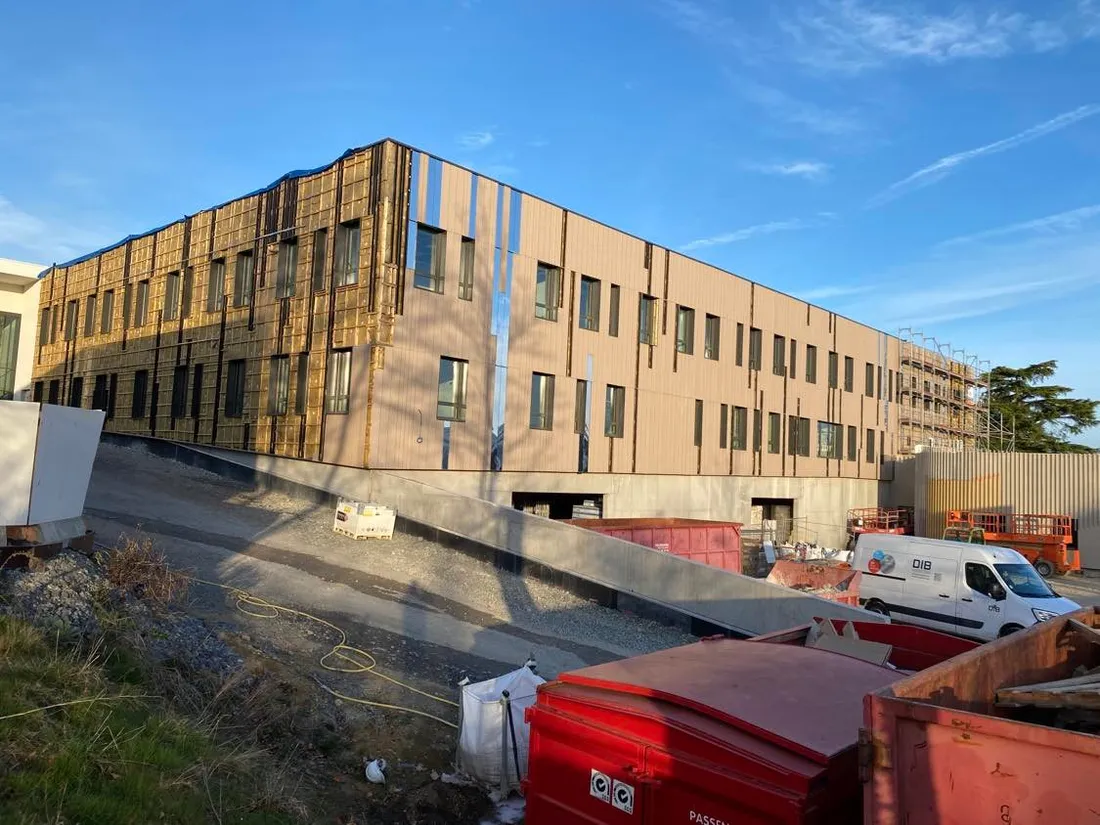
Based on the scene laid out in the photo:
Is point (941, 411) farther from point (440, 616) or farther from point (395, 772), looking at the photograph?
point (395, 772)

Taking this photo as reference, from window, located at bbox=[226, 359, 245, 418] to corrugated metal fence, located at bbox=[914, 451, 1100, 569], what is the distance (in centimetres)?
3227

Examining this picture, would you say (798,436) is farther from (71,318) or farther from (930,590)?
(71,318)

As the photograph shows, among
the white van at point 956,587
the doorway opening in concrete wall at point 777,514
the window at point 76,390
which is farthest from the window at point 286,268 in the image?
the doorway opening in concrete wall at point 777,514

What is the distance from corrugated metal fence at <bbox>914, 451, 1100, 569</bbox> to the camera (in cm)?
3288

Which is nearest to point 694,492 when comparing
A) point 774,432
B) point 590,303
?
point 774,432

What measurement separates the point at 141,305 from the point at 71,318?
715 centimetres

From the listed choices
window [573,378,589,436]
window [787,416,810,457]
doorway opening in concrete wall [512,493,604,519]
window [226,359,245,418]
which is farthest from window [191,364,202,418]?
window [787,416,810,457]

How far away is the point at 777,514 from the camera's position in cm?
3694

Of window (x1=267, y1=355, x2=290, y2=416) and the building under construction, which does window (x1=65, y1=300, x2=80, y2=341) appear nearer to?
the building under construction

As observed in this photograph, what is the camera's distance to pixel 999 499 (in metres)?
35.6

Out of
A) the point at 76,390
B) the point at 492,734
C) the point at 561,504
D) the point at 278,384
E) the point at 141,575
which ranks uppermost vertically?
the point at 76,390

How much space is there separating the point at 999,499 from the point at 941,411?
15.1m

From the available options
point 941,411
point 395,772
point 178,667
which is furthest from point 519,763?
point 941,411

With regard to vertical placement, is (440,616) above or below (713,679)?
below
